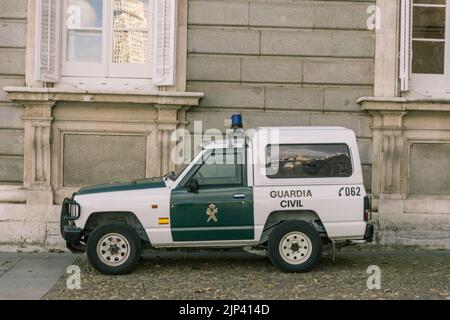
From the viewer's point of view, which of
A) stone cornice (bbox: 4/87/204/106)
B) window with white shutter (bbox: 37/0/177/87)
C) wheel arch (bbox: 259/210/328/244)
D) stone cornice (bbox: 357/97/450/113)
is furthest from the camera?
window with white shutter (bbox: 37/0/177/87)

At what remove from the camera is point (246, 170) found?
321 inches

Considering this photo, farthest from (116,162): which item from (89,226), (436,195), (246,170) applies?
(436,195)

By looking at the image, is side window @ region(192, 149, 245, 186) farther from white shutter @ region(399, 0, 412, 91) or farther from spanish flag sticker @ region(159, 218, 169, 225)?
white shutter @ region(399, 0, 412, 91)

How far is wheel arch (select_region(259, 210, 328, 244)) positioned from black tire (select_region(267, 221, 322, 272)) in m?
0.10

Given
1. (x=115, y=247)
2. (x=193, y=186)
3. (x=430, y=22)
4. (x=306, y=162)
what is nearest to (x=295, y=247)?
(x=306, y=162)

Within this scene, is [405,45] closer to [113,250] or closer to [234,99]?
[234,99]

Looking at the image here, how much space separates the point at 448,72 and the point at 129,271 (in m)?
7.02

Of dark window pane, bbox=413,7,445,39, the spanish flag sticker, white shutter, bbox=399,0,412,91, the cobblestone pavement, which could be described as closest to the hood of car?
the spanish flag sticker

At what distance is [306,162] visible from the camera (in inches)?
323

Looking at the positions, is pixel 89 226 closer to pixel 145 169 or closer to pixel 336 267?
pixel 145 169

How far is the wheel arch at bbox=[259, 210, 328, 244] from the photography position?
322 inches

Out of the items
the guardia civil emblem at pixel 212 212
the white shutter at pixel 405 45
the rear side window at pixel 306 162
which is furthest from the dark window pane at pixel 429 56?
the guardia civil emblem at pixel 212 212

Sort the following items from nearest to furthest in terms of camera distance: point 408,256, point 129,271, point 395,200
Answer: point 129,271 < point 408,256 < point 395,200

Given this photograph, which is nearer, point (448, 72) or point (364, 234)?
point (364, 234)
